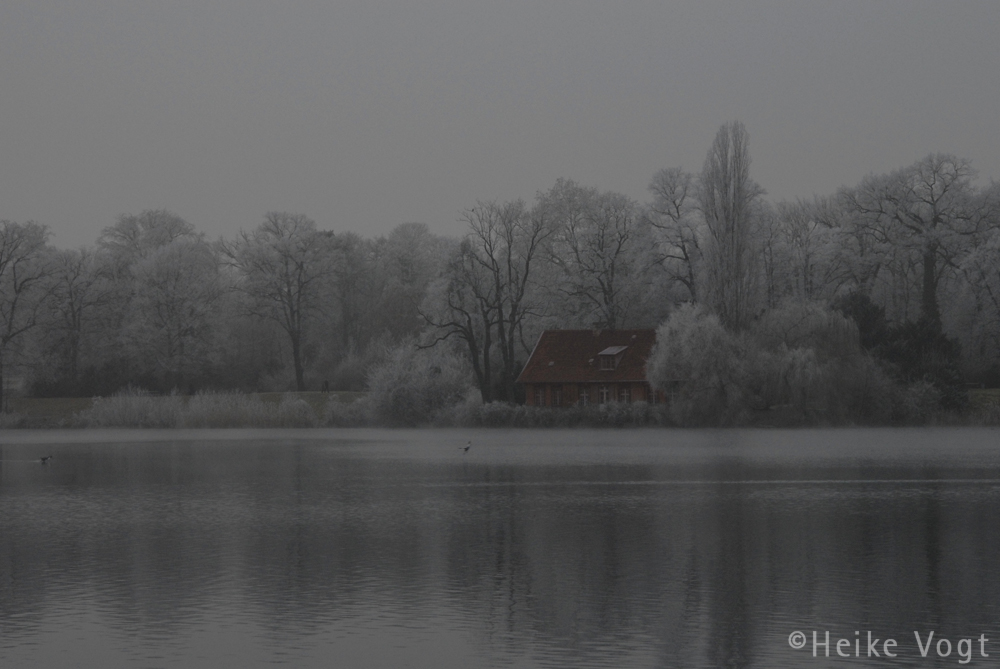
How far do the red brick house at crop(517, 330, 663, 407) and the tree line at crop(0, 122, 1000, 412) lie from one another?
1.85 metres

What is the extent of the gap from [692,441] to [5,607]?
35778 millimetres

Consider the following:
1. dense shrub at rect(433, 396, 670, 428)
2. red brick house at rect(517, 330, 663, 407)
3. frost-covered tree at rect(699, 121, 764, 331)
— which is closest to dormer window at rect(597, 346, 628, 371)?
red brick house at rect(517, 330, 663, 407)

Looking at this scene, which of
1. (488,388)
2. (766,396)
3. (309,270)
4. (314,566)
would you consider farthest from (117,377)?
(314,566)

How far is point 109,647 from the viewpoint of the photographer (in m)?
12.9

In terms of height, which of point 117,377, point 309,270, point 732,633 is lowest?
point 732,633

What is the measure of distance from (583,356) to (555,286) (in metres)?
6.34

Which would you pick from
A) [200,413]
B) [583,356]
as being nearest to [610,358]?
[583,356]

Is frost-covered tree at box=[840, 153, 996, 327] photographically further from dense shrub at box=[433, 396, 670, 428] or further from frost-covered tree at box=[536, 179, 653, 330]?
dense shrub at box=[433, 396, 670, 428]

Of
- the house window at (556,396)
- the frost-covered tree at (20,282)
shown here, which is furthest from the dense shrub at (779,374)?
the frost-covered tree at (20,282)

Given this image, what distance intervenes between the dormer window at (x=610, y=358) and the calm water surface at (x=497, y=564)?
28.8 meters

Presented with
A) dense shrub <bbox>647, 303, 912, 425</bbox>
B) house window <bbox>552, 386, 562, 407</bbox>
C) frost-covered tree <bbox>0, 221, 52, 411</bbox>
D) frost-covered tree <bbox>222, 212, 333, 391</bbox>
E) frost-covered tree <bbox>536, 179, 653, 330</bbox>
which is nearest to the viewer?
dense shrub <bbox>647, 303, 912, 425</bbox>

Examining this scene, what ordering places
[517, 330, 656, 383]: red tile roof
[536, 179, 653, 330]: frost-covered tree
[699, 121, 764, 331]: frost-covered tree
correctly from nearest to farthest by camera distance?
1. [699, 121, 764, 331]: frost-covered tree
2. [517, 330, 656, 383]: red tile roof
3. [536, 179, 653, 330]: frost-covered tree

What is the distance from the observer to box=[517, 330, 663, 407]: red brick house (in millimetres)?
65188

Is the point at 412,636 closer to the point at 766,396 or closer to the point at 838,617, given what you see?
the point at 838,617
